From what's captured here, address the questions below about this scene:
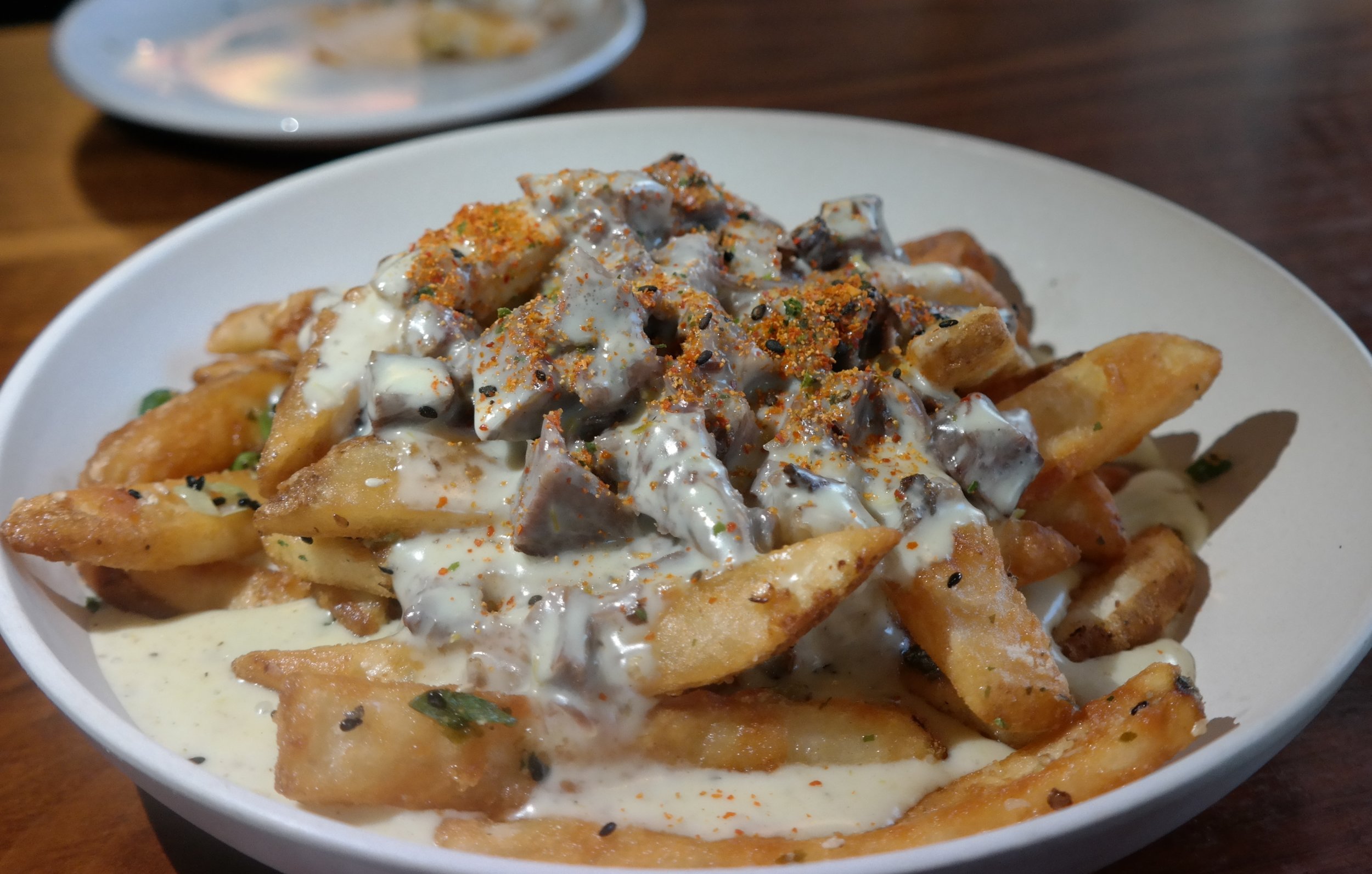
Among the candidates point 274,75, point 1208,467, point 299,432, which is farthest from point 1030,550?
point 274,75

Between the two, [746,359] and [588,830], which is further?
[746,359]

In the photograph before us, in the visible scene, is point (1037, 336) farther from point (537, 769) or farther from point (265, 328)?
point (265, 328)

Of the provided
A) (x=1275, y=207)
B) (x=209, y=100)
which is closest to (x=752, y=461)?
(x=1275, y=207)

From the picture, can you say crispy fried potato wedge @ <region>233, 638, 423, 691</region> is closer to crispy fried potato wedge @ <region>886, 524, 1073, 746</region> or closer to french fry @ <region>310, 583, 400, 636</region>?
french fry @ <region>310, 583, 400, 636</region>

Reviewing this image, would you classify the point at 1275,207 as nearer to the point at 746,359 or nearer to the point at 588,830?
the point at 746,359

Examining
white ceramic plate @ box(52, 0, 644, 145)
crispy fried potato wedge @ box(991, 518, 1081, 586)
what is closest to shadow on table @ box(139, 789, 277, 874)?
crispy fried potato wedge @ box(991, 518, 1081, 586)

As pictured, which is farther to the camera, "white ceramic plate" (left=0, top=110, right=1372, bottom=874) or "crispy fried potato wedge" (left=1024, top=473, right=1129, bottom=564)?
"crispy fried potato wedge" (left=1024, top=473, right=1129, bottom=564)

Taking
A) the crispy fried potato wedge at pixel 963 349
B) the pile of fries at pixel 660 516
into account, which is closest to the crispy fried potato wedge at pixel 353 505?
the pile of fries at pixel 660 516
